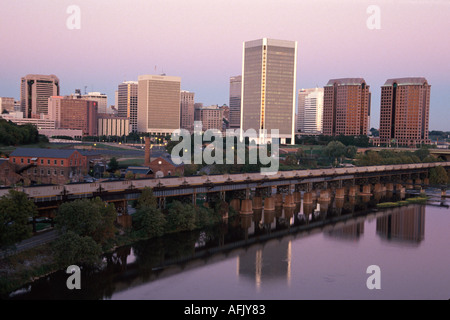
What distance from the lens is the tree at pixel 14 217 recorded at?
112ft

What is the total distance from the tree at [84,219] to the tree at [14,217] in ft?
9.86

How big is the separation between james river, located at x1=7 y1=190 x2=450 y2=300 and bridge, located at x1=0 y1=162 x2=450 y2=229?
14.5 ft

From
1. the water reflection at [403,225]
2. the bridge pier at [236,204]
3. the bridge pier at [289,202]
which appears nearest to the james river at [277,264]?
the water reflection at [403,225]

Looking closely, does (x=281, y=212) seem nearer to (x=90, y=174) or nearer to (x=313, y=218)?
(x=313, y=218)

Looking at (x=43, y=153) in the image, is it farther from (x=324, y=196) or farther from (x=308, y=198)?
(x=324, y=196)

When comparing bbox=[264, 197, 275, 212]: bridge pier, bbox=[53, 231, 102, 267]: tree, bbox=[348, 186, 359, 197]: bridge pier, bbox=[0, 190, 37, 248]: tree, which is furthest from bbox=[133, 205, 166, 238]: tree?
bbox=[348, 186, 359, 197]: bridge pier

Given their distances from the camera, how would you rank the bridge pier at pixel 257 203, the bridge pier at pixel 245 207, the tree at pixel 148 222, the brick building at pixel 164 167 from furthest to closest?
the brick building at pixel 164 167 → the bridge pier at pixel 257 203 → the bridge pier at pixel 245 207 → the tree at pixel 148 222

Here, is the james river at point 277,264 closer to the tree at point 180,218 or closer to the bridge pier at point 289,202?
the tree at point 180,218

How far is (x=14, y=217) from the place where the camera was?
35.0 meters

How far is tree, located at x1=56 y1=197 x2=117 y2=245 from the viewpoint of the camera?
38.6m

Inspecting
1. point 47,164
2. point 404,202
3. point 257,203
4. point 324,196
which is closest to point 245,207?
point 257,203
